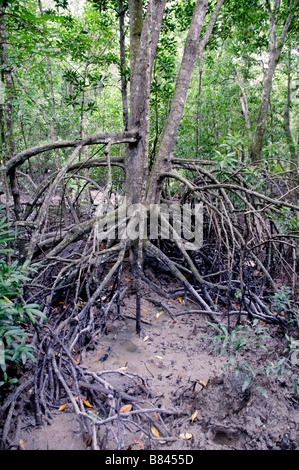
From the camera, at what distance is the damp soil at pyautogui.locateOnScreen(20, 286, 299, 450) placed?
1749mm

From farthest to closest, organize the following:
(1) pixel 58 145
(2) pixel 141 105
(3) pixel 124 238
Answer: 1. (2) pixel 141 105
2. (3) pixel 124 238
3. (1) pixel 58 145

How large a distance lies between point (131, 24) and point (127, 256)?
288cm

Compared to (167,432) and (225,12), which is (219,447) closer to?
(167,432)

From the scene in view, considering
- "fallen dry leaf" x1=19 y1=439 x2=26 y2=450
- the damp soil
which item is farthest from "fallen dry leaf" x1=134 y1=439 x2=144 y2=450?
"fallen dry leaf" x1=19 y1=439 x2=26 y2=450

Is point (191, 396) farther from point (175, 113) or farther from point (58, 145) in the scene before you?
point (175, 113)

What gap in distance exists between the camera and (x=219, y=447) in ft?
5.73

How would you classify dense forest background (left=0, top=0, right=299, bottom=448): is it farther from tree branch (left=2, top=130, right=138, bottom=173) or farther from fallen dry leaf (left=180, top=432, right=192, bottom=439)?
fallen dry leaf (left=180, top=432, right=192, bottom=439)

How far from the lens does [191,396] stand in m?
2.08

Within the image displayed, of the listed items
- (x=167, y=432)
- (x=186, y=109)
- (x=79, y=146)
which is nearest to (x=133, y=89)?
(x=79, y=146)

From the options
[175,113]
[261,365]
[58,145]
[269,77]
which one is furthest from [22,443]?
[269,77]

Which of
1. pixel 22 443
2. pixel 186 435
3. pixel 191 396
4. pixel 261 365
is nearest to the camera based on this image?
pixel 22 443

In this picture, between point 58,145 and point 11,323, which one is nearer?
point 11,323

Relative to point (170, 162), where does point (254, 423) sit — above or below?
below

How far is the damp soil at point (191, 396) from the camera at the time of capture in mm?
1749
